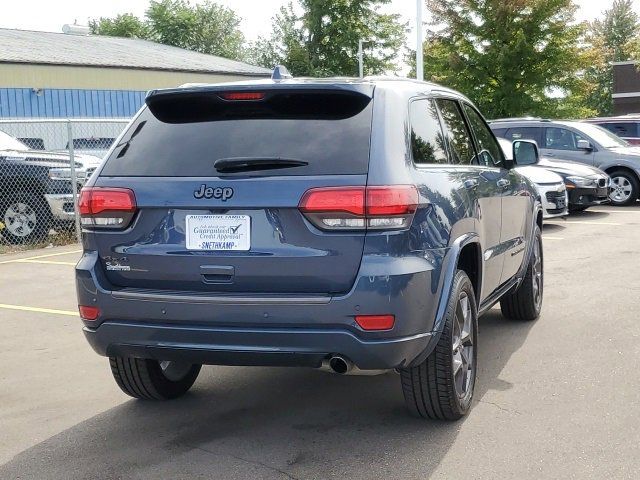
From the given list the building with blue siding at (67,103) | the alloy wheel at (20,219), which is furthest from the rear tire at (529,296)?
the building with blue siding at (67,103)

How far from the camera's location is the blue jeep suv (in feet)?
12.3

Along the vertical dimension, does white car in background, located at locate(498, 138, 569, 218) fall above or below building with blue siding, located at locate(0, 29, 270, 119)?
below

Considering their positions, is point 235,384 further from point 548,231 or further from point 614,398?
point 548,231

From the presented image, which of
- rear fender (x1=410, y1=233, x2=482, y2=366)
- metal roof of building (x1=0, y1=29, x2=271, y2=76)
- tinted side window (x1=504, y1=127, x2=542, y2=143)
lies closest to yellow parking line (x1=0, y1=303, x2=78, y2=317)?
rear fender (x1=410, y1=233, x2=482, y2=366)

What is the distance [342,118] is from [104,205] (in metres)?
1.21

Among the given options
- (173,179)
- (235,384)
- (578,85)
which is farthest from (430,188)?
(578,85)

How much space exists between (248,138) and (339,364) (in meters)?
1.13

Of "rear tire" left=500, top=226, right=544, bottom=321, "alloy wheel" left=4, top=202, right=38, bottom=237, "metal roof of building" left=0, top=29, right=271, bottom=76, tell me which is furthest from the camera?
"metal roof of building" left=0, top=29, right=271, bottom=76

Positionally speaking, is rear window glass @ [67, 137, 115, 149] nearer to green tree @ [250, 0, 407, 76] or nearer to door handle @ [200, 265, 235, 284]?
door handle @ [200, 265, 235, 284]

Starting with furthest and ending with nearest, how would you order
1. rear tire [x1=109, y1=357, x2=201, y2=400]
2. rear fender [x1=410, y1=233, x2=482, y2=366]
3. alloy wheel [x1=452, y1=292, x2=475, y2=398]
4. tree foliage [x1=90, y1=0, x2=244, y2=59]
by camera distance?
tree foliage [x1=90, y1=0, x2=244, y2=59], rear tire [x1=109, y1=357, x2=201, y2=400], alloy wheel [x1=452, y1=292, x2=475, y2=398], rear fender [x1=410, y1=233, x2=482, y2=366]

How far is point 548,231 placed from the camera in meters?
13.1

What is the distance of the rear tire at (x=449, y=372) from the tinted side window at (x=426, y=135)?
0.63 m

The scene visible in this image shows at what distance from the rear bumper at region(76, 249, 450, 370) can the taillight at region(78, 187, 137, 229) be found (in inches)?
12.2

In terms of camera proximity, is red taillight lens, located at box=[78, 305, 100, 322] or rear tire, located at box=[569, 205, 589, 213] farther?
rear tire, located at box=[569, 205, 589, 213]
